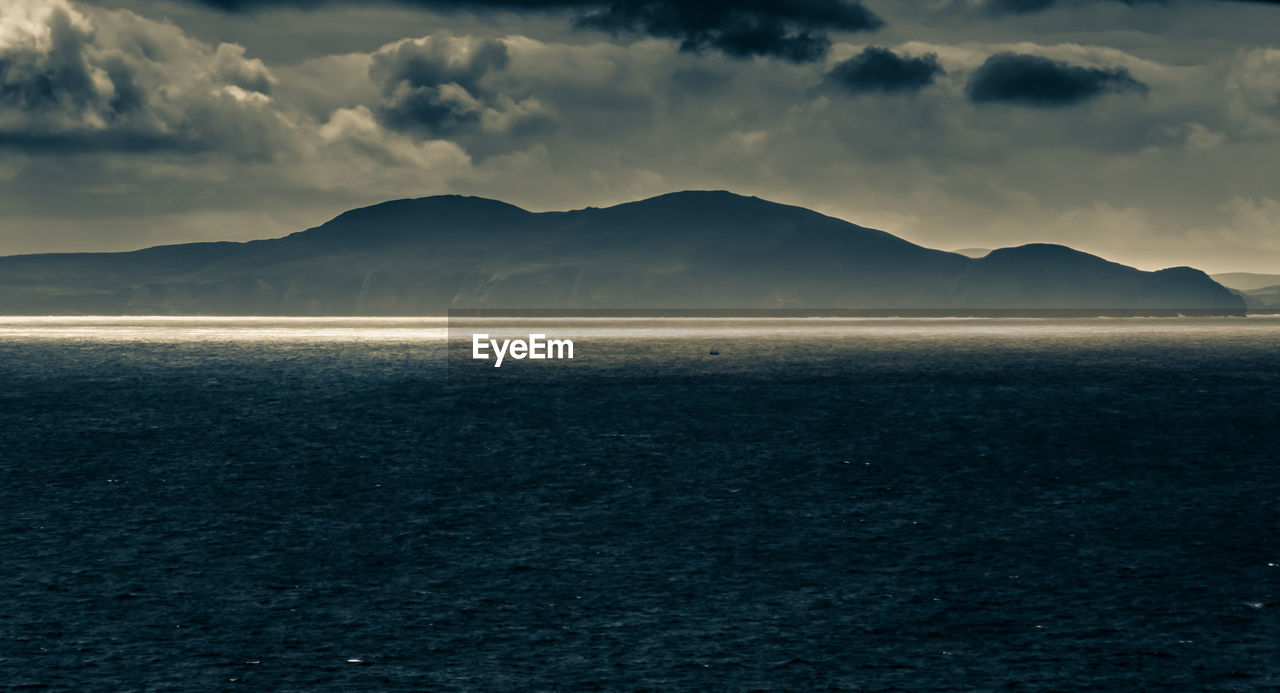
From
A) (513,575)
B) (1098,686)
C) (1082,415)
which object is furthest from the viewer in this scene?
(1082,415)

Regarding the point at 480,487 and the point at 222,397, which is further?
the point at 222,397

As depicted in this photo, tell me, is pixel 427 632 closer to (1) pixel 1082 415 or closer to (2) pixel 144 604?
(2) pixel 144 604

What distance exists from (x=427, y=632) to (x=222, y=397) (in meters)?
79.7

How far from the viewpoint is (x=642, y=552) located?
32.9 meters

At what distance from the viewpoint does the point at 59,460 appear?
180 feet

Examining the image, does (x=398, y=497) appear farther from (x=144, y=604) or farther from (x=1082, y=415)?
(x=1082, y=415)

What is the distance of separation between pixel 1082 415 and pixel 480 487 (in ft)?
156

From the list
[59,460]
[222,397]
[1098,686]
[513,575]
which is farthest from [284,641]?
[222,397]

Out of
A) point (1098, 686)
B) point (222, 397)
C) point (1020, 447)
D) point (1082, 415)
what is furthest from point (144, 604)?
point (222, 397)

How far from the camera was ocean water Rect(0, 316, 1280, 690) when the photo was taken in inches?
883

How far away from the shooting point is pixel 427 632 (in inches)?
963

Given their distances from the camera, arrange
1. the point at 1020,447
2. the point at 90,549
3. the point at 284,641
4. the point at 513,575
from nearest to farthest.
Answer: the point at 284,641 < the point at 513,575 < the point at 90,549 < the point at 1020,447

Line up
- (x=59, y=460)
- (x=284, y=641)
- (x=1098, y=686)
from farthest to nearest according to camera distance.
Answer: (x=59, y=460) < (x=284, y=641) < (x=1098, y=686)

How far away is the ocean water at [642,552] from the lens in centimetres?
2242
